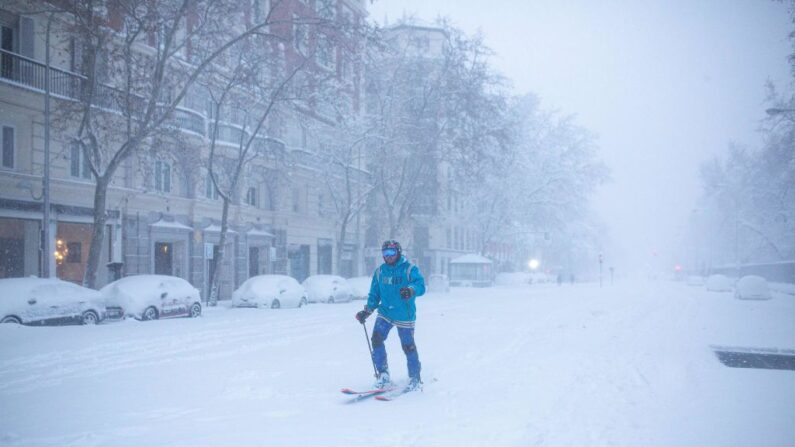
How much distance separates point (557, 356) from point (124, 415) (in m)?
7.19

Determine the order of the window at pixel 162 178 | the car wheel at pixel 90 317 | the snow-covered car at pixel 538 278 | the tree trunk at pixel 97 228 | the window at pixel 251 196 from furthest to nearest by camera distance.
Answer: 1. the snow-covered car at pixel 538 278
2. the window at pixel 251 196
3. the window at pixel 162 178
4. the tree trunk at pixel 97 228
5. the car wheel at pixel 90 317

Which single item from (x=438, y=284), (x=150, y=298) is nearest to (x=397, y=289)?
(x=150, y=298)

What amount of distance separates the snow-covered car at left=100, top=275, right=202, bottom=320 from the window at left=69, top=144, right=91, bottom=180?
6894 mm

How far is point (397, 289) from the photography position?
751 cm

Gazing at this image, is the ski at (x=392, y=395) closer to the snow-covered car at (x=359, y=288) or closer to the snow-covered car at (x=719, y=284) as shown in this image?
the snow-covered car at (x=359, y=288)

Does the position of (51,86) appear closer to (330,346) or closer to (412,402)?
(330,346)

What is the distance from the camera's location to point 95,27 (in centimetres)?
1759

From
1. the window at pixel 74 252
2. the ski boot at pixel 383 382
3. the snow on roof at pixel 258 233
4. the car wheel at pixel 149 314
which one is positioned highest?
the snow on roof at pixel 258 233

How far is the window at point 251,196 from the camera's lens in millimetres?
33781

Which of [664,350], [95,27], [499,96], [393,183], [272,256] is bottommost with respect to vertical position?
[664,350]

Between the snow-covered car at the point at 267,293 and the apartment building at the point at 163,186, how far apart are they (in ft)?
13.4

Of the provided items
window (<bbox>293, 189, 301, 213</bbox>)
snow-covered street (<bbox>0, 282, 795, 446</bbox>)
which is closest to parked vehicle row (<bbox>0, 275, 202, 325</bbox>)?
snow-covered street (<bbox>0, 282, 795, 446</bbox>)

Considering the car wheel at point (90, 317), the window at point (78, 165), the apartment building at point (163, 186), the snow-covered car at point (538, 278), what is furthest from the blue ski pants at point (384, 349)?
the snow-covered car at point (538, 278)

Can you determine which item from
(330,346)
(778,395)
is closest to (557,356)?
(778,395)
